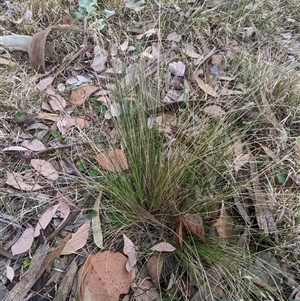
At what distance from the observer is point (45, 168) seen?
1.42m

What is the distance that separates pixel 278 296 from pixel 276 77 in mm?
903

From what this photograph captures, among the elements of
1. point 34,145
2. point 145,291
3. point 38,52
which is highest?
point 38,52

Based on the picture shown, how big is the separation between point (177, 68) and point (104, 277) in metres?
→ 0.95

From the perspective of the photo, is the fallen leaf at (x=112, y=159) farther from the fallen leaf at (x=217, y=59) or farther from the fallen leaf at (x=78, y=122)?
the fallen leaf at (x=217, y=59)

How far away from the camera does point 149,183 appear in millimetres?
1277

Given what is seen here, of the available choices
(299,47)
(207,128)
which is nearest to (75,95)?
(207,128)

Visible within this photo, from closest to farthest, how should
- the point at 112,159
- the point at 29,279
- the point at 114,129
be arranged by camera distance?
the point at 29,279 < the point at 112,159 < the point at 114,129

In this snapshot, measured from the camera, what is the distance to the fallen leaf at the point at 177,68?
1.77m

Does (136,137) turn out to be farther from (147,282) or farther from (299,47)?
(299,47)

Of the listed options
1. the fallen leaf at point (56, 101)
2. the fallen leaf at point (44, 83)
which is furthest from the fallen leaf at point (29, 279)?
the fallen leaf at point (44, 83)

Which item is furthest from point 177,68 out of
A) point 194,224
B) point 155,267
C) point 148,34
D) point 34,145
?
point 155,267

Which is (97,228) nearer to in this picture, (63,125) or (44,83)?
(63,125)

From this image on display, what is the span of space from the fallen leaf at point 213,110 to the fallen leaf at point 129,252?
1.80ft

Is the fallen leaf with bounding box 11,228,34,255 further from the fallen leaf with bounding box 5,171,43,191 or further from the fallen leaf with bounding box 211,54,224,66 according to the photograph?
the fallen leaf with bounding box 211,54,224,66
